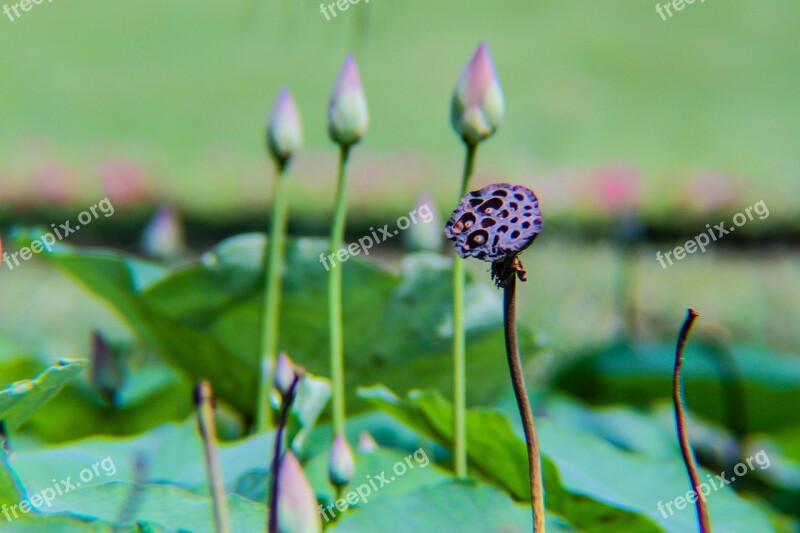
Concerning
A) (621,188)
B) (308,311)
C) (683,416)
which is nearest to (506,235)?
(683,416)

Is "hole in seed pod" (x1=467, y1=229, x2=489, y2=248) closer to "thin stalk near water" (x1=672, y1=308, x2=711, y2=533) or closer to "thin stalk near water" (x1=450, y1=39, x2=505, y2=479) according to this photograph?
"thin stalk near water" (x1=672, y1=308, x2=711, y2=533)

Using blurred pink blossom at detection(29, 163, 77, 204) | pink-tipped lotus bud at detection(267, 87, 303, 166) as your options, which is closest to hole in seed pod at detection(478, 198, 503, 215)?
pink-tipped lotus bud at detection(267, 87, 303, 166)

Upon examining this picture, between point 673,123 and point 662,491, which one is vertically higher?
point 662,491

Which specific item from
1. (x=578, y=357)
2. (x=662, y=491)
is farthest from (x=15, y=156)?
(x=662, y=491)

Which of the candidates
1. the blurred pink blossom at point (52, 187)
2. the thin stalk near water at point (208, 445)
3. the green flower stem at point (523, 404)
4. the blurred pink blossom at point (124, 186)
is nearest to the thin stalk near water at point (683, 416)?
the green flower stem at point (523, 404)

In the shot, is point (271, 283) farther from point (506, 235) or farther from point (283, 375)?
point (506, 235)

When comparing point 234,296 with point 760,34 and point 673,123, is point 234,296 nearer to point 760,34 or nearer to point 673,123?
point 673,123
